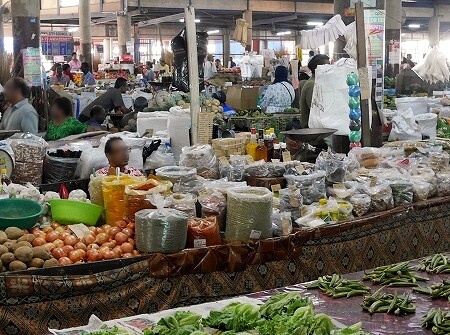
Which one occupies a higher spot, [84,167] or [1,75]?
[1,75]

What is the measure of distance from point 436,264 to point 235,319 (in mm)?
1685

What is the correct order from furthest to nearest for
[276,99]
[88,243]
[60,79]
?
[60,79] < [276,99] < [88,243]

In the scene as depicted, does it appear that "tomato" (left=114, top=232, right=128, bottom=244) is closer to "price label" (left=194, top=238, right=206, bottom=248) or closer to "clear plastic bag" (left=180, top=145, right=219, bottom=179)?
"price label" (left=194, top=238, right=206, bottom=248)

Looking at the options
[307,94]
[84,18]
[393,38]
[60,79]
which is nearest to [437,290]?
[307,94]

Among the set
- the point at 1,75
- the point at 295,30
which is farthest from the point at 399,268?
the point at 295,30

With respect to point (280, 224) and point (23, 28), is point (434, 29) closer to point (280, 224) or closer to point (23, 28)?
point (23, 28)

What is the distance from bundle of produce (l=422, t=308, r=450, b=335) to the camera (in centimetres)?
320

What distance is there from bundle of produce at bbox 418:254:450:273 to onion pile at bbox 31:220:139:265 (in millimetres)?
1823

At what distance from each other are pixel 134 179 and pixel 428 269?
215 cm

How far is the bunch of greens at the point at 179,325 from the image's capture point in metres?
2.99

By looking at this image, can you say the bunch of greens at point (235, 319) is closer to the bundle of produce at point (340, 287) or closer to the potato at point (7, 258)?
the bundle of produce at point (340, 287)

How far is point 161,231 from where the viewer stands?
4.25m

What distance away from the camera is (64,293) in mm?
3920

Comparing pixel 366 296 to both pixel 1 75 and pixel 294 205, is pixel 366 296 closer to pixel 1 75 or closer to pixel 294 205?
pixel 294 205
